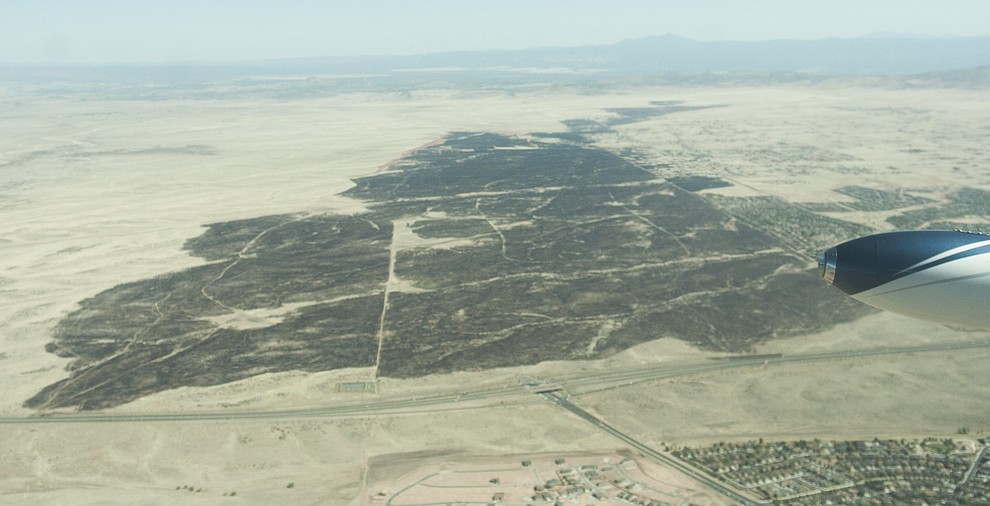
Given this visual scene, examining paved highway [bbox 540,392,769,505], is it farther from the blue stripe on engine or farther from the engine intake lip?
the blue stripe on engine

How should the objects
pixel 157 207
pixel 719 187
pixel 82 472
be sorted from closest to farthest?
pixel 82 472, pixel 157 207, pixel 719 187

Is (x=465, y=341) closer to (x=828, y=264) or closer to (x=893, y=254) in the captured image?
(x=828, y=264)

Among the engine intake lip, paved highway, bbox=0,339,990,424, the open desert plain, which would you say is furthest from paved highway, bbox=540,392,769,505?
the engine intake lip

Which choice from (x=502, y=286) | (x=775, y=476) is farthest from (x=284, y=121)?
(x=775, y=476)

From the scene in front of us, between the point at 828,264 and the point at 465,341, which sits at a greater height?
the point at 828,264

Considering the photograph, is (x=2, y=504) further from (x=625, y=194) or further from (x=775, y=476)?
(x=625, y=194)

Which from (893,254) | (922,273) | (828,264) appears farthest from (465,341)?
(922,273)
